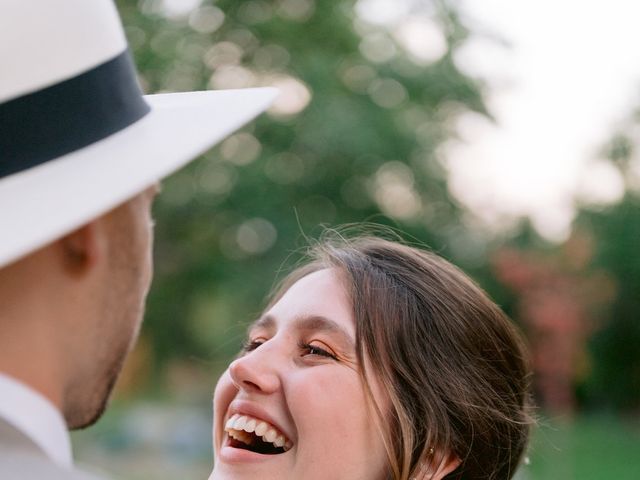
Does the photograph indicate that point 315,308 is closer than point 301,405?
No

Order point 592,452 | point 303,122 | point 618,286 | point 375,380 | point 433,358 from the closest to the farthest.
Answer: point 375,380 → point 433,358 → point 303,122 → point 592,452 → point 618,286

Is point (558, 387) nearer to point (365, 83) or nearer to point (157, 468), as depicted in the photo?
point (157, 468)

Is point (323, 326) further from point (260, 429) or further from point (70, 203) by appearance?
point (70, 203)

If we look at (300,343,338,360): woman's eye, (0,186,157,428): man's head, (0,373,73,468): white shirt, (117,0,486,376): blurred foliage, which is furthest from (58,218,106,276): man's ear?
(117,0,486,376): blurred foliage

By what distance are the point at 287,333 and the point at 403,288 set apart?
395 millimetres

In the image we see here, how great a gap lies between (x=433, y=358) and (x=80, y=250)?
1.67 metres

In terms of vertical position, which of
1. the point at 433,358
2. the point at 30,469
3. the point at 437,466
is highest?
the point at 30,469

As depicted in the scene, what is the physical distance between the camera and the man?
45.0 inches

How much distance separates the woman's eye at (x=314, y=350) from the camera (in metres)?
2.58

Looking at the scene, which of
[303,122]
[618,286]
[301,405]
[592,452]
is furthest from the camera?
[618,286]

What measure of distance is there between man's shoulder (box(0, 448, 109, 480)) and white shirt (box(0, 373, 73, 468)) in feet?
0.07

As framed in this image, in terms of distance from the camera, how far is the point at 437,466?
269cm

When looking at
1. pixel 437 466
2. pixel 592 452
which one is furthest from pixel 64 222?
pixel 592 452

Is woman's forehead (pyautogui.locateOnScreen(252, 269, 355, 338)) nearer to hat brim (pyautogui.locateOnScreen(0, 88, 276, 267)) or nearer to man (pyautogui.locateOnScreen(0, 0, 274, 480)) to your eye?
hat brim (pyautogui.locateOnScreen(0, 88, 276, 267))
